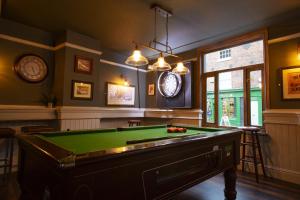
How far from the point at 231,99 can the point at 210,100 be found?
1.67ft

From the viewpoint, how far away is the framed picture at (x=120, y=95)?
464cm

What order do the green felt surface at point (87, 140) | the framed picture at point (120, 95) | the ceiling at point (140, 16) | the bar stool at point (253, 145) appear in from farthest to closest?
the framed picture at point (120, 95) < the bar stool at point (253, 145) < the ceiling at point (140, 16) < the green felt surface at point (87, 140)

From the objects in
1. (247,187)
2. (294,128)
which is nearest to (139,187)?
(247,187)

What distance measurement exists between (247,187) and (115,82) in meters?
3.59

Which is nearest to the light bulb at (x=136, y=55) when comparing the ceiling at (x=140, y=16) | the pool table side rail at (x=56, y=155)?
the ceiling at (x=140, y=16)

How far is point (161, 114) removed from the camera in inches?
199

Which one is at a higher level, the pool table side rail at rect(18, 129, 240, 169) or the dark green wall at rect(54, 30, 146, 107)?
the dark green wall at rect(54, 30, 146, 107)

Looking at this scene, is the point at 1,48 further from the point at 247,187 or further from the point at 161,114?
the point at 247,187

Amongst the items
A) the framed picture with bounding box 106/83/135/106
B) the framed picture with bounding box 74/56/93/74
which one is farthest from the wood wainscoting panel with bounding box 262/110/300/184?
the framed picture with bounding box 74/56/93/74

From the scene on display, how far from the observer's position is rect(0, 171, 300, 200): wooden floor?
2.35 m

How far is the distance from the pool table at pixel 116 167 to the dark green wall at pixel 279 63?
6.05 ft

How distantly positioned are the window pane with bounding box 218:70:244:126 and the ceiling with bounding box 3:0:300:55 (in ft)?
3.03

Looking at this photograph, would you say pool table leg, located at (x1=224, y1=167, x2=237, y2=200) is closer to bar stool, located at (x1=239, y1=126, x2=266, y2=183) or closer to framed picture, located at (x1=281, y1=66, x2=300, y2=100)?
bar stool, located at (x1=239, y1=126, x2=266, y2=183)

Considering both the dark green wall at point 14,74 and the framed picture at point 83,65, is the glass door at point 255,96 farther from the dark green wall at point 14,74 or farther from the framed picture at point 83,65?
the dark green wall at point 14,74
